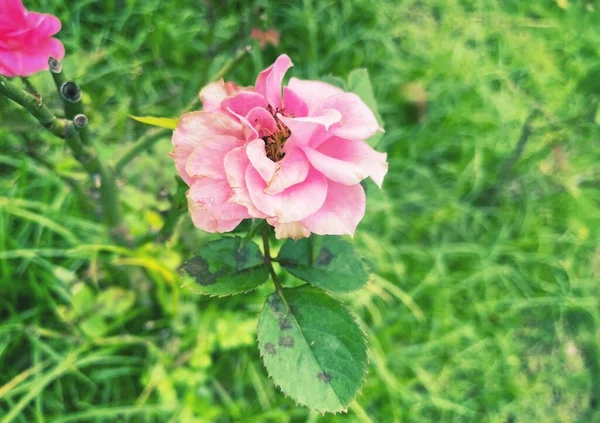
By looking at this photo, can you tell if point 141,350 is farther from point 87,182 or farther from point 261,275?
point 261,275

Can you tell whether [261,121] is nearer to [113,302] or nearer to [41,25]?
[41,25]

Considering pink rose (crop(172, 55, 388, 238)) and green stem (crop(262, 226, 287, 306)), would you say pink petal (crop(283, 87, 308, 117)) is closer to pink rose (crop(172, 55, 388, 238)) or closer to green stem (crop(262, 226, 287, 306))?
pink rose (crop(172, 55, 388, 238))

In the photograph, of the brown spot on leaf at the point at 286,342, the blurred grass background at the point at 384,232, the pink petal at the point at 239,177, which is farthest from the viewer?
the blurred grass background at the point at 384,232

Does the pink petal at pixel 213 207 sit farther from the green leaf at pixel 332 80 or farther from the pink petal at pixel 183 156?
the green leaf at pixel 332 80

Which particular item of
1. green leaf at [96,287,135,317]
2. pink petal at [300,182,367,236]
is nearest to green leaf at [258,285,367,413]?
pink petal at [300,182,367,236]

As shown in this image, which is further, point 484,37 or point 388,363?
point 484,37

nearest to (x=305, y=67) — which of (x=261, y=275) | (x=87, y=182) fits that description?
(x=87, y=182)

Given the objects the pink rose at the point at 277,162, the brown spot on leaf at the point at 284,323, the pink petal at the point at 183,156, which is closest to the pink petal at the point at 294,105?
the pink rose at the point at 277,162
